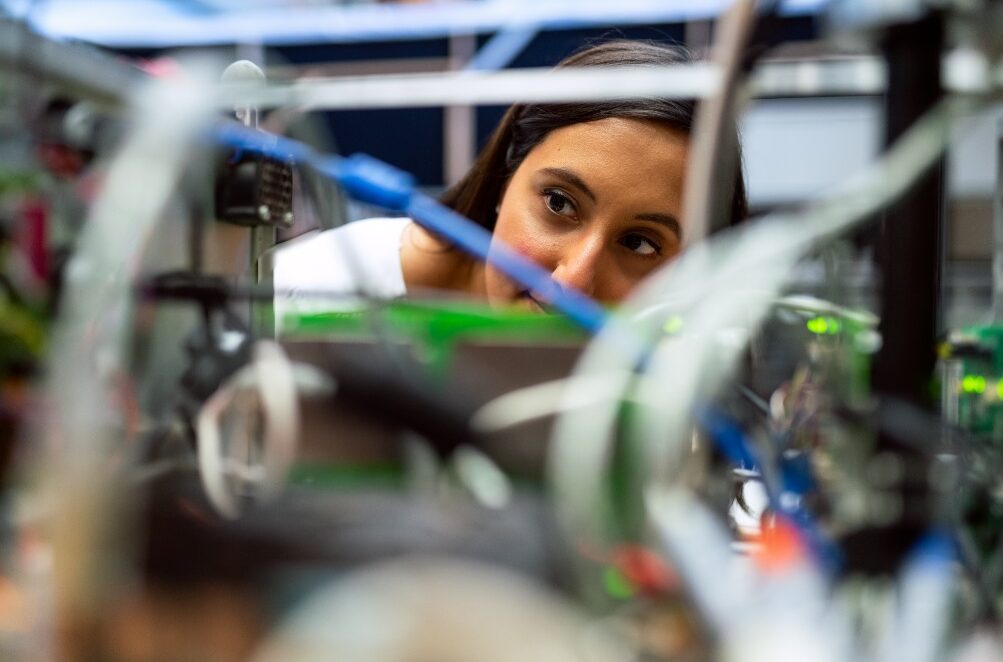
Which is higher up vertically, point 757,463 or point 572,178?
point 572,178

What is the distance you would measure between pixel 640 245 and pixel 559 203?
0.31 ft

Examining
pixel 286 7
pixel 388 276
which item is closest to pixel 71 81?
pixel 388 276

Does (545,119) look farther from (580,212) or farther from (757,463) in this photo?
(757,463)

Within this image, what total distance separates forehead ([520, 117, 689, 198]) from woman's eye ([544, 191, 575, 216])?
3cm

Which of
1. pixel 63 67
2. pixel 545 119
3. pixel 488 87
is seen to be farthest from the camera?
pixel 545 119

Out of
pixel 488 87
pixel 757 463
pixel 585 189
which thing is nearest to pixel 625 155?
pixel 585 189

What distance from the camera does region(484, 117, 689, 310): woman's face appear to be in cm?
71

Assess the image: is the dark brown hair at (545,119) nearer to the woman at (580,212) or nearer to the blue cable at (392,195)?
the woman at (580,212)

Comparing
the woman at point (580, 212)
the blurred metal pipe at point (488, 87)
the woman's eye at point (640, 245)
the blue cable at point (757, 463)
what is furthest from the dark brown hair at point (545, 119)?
the blue cable at point (757, 463)

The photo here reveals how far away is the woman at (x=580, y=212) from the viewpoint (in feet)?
2.28

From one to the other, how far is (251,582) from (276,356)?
74 millimetres

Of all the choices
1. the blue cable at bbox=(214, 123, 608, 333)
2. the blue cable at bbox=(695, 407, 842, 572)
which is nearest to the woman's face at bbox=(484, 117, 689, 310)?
the blue cable at bbox=(214, 123, 608, 333)

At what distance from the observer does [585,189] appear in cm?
75

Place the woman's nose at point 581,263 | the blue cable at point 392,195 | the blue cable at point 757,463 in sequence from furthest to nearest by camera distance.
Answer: the woman's nose at point 581,263, the blue cable at point 392,195, the blue cable at point 757,463
